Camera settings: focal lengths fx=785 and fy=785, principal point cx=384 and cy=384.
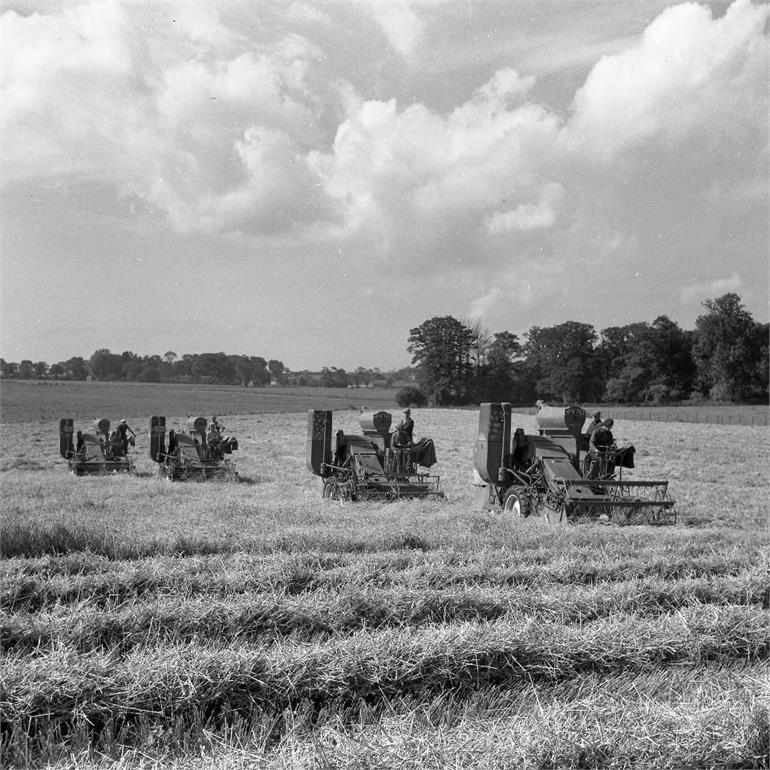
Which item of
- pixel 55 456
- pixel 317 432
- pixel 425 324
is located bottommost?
pixel 55 456

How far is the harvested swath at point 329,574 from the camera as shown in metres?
5.70

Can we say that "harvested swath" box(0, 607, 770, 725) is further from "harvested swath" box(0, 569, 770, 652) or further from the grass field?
the grass field

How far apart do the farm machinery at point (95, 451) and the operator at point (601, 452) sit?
13743 mm

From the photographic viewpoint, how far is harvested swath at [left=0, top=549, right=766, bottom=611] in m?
5.70

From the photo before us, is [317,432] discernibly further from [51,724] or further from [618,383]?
[618,383]

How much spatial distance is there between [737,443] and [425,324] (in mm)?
16809

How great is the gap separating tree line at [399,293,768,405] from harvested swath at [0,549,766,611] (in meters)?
21.8

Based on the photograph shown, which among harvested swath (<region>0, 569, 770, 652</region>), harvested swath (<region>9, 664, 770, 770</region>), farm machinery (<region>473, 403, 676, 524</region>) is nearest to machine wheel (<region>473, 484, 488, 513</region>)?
farm machinery (<region>473, 403, 676, 524</region>)

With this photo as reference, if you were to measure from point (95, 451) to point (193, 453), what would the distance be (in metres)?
4.13

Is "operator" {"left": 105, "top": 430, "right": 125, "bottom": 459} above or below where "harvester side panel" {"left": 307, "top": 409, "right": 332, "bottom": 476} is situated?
below

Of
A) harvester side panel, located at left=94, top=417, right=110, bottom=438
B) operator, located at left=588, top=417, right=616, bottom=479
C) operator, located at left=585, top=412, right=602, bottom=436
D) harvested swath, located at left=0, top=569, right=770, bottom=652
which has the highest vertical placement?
operator, located at left=585, top=412, right=602, bottom=436

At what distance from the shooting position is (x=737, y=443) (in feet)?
97.7

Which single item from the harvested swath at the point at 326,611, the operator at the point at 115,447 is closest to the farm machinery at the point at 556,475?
the harvested swath at the point at 326,611

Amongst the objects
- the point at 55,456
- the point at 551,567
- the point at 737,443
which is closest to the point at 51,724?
the point at 551,567
